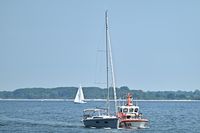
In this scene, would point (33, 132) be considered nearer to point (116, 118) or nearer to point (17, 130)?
point (17, 130)

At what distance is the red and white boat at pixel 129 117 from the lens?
103250 millimetres

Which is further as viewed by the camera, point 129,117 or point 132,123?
point 129,117

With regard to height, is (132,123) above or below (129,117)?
below

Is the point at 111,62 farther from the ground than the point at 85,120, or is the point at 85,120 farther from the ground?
the point at 111,62

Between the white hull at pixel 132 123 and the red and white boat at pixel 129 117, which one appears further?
the red and white boat at pixel 129 117

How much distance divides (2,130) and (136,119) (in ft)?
64.0

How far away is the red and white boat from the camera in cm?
10325

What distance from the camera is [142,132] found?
10094 centimetres

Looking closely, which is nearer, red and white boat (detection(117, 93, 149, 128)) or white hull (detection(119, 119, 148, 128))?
white hull (detection(119, 119, 148, 128))

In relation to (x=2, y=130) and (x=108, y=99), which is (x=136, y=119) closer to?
(x=108, y=99)

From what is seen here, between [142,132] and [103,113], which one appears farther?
[103,113]

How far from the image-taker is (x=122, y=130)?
330 feet

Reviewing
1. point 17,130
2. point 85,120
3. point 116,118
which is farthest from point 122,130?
point 17,130

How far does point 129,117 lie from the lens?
4139 inches
